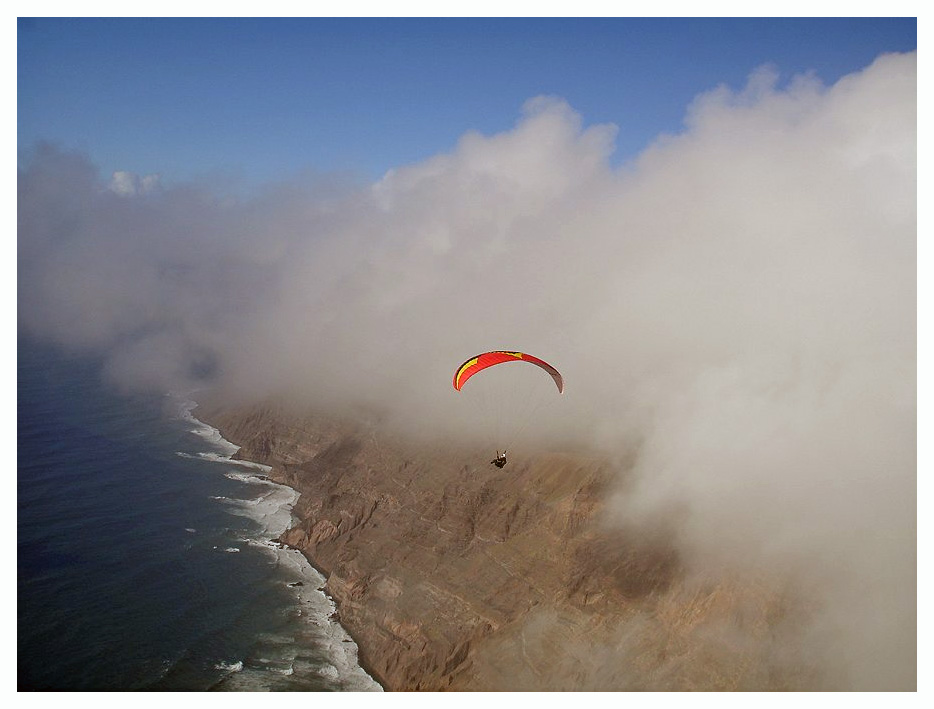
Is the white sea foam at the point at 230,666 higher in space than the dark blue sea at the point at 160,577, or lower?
lower

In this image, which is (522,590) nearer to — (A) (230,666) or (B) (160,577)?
(A) (230,666)

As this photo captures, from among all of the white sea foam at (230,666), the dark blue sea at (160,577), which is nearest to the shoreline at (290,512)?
the dark blue sea at (160,577)

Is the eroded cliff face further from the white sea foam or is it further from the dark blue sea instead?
the white sea foam

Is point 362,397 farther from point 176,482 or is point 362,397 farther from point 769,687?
point 769,687

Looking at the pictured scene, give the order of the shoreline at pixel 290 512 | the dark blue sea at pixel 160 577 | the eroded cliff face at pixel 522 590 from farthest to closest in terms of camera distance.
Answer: the shoreline at pixel 290 512, the dark blue sea at pixel 160 577, the eroded cliff face at pixel 522 590

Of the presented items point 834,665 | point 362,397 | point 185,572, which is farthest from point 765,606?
point 362,397

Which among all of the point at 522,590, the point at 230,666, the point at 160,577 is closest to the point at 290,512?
the point at 160,577

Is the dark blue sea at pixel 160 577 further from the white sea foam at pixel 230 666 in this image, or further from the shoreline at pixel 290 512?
the shoreline at pixel 290 512
